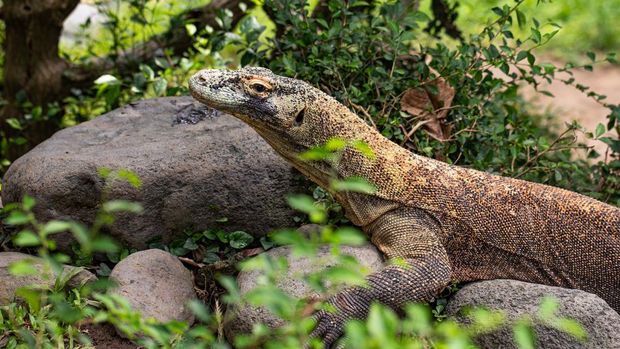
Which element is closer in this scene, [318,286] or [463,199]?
[318,286]

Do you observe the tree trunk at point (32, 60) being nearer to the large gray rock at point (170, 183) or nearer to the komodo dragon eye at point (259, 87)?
the large gray rock at point (170, 183)

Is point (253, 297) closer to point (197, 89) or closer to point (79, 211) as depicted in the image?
point (197, 89)

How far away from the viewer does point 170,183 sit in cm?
397

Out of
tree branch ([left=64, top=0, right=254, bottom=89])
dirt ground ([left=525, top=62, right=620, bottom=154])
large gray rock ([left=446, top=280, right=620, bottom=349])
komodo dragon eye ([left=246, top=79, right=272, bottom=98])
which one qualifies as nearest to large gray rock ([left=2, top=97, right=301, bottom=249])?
komodo dragon eye ([left=246, top=79, right=272, bottom=98])

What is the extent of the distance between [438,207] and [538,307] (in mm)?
656

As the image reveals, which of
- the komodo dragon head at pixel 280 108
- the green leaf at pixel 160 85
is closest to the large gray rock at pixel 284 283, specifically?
the komodo dragon head at pixel 280 108

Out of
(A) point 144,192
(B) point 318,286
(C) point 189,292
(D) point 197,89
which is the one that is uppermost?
(B) point 318,286

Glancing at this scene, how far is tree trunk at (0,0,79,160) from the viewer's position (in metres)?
5.63

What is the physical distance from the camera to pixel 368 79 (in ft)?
15.9

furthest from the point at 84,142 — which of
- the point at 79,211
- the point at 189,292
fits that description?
the point at 189,292

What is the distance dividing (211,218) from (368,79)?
1346 mm

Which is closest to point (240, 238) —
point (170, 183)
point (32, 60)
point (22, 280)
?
point (170, 183)

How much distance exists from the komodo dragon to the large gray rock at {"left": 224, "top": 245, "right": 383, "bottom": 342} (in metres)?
0.11

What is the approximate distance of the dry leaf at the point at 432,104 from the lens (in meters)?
4.79
